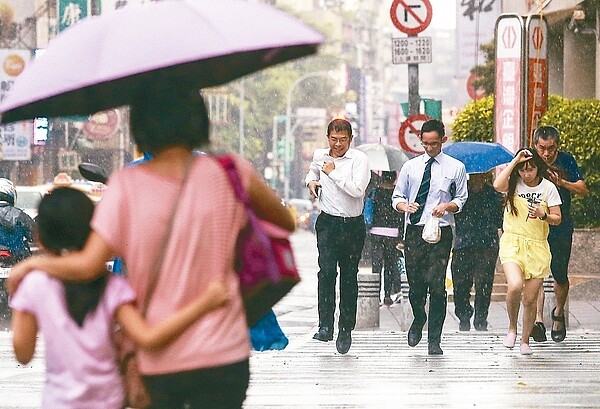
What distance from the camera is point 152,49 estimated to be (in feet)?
14.2

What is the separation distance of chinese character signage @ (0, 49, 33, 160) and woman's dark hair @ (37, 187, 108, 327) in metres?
41.8

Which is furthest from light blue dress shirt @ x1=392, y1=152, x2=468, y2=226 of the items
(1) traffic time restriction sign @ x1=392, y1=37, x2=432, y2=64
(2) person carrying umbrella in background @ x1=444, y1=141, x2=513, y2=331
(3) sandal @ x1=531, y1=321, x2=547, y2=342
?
(1) traffic time restriction sign @ x1=392, y1=37, x2=432, y2=64

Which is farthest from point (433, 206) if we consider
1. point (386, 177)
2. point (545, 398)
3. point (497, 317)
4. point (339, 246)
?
point (386, 177)

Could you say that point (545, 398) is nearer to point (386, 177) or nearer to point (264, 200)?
point (264, 200)

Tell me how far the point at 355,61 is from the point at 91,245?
162356 millimetres

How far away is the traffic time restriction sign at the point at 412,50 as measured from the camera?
1928 cm

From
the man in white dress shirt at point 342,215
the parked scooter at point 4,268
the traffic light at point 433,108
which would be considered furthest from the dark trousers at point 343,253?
the traffic light at point 433,108

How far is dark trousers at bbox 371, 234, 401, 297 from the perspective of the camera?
17156mm

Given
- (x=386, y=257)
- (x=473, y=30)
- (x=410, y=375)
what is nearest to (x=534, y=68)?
(x=386, y=257)

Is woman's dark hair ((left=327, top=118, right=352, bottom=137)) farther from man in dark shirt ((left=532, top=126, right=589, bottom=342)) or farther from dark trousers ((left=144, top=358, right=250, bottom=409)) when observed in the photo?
dark trousers ((left=144, top=358, right=250, bottom=409))

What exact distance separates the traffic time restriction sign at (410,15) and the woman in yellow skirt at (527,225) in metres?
7.87

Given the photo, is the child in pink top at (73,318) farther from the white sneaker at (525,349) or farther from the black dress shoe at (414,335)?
the black dress shoe at (414,335)

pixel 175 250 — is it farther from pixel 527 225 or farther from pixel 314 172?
pixel 314 172

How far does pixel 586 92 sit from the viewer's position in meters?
27.9
